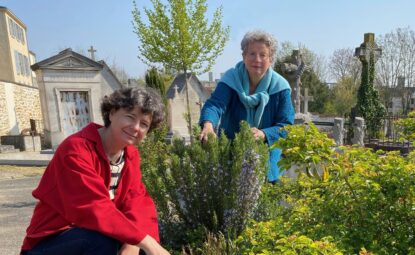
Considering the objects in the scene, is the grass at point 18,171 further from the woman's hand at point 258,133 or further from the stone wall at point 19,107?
the woman's hand at point 258,133

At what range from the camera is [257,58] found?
7.32ft

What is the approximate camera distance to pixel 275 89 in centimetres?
236

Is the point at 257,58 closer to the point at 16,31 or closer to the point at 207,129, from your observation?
the point at 207,129

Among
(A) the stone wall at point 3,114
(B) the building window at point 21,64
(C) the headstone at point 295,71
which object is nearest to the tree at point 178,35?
(C) the headstone at point 295,71

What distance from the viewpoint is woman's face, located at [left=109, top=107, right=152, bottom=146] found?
1783 millimetres

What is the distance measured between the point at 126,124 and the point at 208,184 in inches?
39.6

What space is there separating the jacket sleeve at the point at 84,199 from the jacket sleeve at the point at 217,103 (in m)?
0.98

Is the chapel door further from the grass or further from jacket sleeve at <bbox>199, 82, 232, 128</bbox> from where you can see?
jacket sleeve at <bbox>199, 82, 232, 128</bbox>

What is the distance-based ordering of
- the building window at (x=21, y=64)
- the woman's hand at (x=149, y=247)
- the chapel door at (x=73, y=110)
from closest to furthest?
the woman's hand at (x=149, y=247) < the chapel door at (x=73, y=110) < the building window at (x=21, y=64)

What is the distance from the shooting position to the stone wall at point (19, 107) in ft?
53.0

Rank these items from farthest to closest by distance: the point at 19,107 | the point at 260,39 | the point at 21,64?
1. the point at 21,64
2. the point at 19,107
3. the point at 260,39

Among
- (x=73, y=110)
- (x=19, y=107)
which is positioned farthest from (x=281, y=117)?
(x=19, y=107)

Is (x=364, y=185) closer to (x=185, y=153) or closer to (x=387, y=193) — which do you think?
(x=387, y=193)

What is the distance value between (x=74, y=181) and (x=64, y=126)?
36.0 feet
